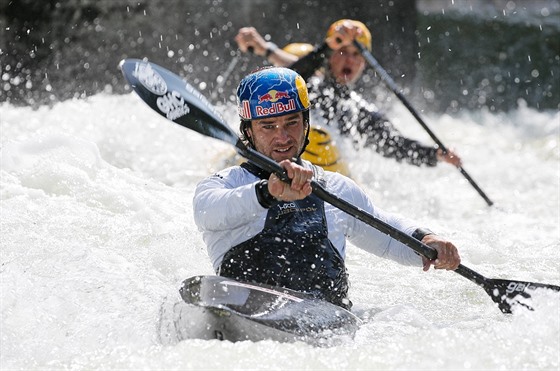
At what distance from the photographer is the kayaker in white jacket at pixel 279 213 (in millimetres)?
3689

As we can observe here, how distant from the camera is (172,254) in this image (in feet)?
17.9

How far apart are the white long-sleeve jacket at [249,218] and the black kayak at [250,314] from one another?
270 mm

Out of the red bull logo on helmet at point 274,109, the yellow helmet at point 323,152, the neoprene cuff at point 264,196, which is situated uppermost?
the red bull logo on helmet at point 274,109

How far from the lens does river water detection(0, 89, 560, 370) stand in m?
3.52

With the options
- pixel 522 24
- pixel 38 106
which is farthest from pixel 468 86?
pixel 38 106

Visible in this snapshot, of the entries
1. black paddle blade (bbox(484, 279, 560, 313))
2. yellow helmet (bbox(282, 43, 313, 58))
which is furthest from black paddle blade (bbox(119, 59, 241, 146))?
yellow helmet (bbox(282, 43, 313, 58))

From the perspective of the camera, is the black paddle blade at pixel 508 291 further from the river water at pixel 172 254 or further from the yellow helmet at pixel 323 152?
the yellow helmet at pixel 323 152

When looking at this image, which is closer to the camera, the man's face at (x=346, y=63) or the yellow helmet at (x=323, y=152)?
the yellow helmet at (x=323, y=152)

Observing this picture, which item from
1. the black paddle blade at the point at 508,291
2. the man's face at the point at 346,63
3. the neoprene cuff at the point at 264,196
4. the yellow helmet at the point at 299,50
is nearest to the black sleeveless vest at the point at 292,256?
the neoprene cuff at the point at 264,196

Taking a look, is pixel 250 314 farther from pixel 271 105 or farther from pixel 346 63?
pixel 346 63

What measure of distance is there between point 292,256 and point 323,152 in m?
3.05

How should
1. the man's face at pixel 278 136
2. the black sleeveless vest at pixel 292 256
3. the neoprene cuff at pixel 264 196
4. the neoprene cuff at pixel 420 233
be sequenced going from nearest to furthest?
the neoprene cuff at pixel 264 196
the black sleeveless vest at pixel 292 256
the man's face at pixel 278 136
the neoprene cuff at pixel 420 233

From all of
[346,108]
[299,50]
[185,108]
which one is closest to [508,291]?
[185,108]

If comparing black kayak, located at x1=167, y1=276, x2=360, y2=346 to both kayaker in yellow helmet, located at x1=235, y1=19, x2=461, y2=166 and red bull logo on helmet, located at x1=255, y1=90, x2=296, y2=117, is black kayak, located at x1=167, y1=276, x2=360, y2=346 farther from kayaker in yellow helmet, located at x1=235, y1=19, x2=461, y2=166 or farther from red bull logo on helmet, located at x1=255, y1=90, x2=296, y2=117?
kayaker in yellow helmet, located at x1=235, y1=19, x2=461, y2=166
